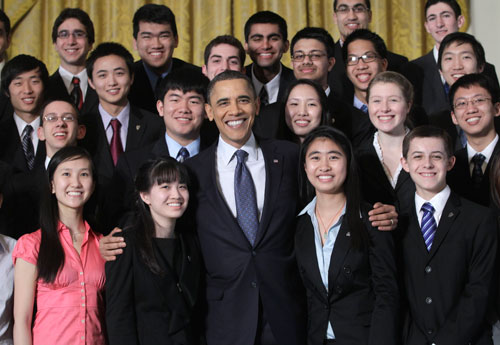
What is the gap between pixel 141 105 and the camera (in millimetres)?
4496

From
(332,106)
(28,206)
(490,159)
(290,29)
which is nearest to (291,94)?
(332,106)

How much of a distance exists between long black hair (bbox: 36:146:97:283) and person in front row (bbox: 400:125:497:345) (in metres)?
1.40

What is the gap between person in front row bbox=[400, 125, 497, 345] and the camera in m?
2.88

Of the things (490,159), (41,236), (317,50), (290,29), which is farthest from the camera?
(290,29)

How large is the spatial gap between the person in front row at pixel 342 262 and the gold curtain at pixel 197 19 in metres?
3.07

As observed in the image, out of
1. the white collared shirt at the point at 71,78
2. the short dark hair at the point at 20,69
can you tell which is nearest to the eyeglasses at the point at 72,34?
the white collared shirt at the point at 71,78

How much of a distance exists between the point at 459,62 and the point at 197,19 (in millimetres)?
2442

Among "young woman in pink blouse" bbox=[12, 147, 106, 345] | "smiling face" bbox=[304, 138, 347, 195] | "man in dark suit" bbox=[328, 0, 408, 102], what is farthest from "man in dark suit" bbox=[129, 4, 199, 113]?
"smiling face" bbox=[304, 138, 347, 195]

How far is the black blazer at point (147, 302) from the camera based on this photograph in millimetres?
2934

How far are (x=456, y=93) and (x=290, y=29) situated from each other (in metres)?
2.44

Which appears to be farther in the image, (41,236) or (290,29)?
(290,29)

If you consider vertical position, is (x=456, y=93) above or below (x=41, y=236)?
above

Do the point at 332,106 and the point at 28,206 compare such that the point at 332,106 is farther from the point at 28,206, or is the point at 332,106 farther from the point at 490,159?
the point at 28,206

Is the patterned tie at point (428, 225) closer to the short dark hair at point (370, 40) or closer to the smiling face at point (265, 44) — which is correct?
the short dark hair at point (370, 40)
